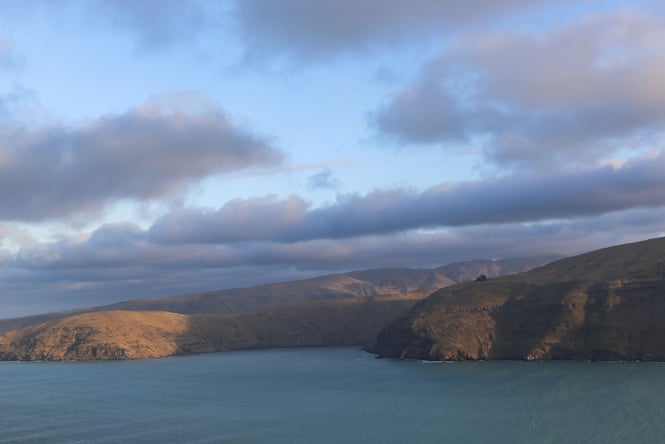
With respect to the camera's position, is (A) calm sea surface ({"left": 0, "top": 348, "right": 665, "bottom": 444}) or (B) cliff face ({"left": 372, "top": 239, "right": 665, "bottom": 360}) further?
(B) cliff face ({"left": 372, "top": 239, "right": 665, "bottom": 360})

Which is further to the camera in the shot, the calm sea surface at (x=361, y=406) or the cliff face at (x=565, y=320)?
the cliff face at (x=565, y=320)

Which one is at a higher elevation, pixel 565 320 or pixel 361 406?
pixel 565 320

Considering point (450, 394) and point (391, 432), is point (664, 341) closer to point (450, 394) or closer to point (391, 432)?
point (450, 394)

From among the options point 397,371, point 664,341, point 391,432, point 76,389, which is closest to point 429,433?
point 391,432

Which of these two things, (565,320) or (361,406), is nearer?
(361,406)
